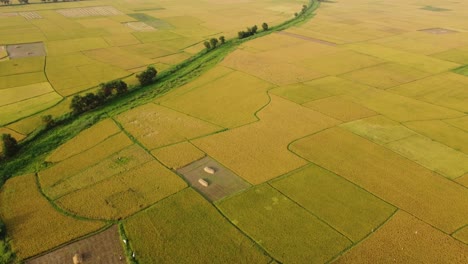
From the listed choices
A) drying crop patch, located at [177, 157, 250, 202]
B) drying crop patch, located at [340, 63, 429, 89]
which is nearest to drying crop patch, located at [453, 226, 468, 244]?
drying crop patch, located at [177, 157, 250, 202]

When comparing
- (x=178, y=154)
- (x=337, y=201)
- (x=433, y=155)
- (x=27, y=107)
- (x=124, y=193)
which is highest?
(x=433, y=155)

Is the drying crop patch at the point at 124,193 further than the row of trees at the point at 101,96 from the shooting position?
No

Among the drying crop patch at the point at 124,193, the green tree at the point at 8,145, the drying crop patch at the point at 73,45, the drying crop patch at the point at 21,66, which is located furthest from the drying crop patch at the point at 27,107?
the drying crop patch at the point at 73,45

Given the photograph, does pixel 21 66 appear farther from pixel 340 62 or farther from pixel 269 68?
pixel 340 62

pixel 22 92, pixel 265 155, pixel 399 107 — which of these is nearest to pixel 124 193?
pixel 265 155

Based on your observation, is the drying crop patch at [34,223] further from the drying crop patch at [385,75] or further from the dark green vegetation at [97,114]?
the drying crop patch at [385,75]

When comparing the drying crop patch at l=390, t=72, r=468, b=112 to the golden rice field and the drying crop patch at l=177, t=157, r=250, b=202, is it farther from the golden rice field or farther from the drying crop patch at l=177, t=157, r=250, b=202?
the drying crop patch at l=177, t=157, r=250, b=202
